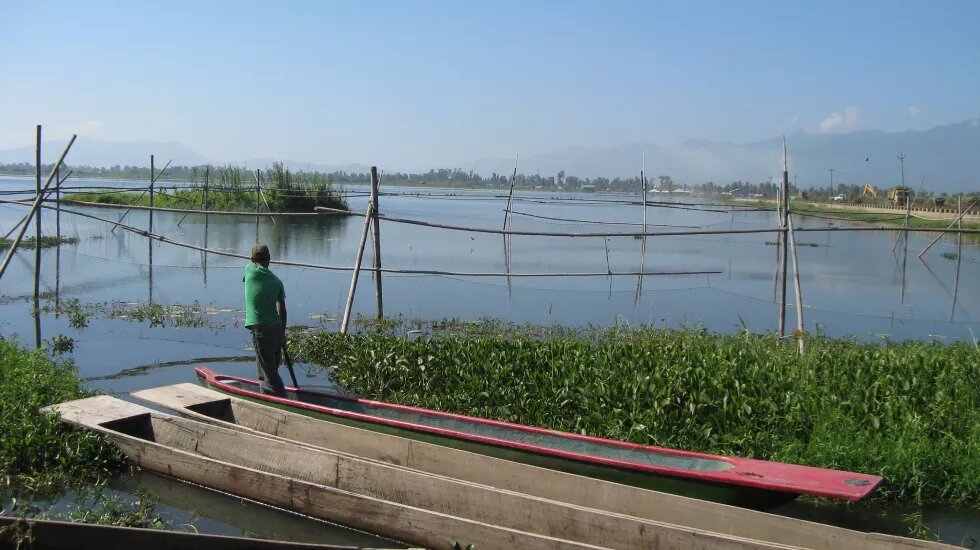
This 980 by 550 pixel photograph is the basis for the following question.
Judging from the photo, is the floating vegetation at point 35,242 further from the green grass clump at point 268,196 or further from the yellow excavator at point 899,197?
the yellow excavator at point 899,197

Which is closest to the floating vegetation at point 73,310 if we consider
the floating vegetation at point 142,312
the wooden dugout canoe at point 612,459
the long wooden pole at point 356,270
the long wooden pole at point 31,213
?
the floating vegetation at point 142,312

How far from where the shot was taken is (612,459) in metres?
4.86

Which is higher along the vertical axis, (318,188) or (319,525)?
(318,188)

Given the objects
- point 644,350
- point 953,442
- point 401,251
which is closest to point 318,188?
point 401,251

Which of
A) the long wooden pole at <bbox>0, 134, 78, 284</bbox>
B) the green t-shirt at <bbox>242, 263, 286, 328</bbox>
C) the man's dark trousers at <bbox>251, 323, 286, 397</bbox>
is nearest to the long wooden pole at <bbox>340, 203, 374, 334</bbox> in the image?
the man's dark trousers at <bbox>251, 323, 286, 397</bbox>

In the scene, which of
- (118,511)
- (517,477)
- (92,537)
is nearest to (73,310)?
(118,511)

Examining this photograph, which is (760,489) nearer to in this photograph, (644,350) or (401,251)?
(644,350)

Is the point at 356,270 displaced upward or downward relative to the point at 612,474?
upward

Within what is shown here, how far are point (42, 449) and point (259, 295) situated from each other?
72.9 inches

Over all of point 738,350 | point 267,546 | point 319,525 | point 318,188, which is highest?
point 318,188

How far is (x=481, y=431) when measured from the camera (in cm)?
582

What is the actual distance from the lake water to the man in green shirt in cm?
227

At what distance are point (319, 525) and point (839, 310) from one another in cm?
1020

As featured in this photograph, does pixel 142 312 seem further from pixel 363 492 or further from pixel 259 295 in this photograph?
pixel 363 492
